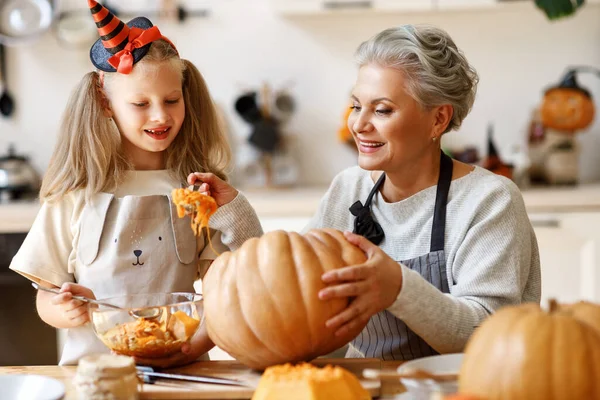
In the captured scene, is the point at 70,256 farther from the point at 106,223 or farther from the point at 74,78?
the point at 74,78

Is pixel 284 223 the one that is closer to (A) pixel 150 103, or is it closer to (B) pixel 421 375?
(A) pixel 150 103

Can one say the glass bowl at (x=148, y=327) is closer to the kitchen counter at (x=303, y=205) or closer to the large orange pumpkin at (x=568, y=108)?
the kitchen counter at (x=303, y=205)

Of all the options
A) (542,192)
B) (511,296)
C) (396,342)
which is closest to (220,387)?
(396,342)

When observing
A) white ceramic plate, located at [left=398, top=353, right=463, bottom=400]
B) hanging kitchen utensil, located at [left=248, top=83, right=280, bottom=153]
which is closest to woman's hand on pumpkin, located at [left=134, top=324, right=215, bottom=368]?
white ceramic plate, located at [left=398, top=353, right=463, bottom=400]

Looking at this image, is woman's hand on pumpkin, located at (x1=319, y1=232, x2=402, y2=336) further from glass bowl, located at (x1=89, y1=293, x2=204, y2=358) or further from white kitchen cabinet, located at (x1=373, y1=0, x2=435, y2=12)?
white kitchen cabinet, located at (x1=373, y1=0, x2=435, y2=12)

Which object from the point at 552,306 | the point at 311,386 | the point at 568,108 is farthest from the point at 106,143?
the point at 568,108

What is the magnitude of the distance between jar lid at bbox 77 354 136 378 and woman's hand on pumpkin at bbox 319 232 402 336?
1.03ft

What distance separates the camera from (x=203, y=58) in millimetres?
3953

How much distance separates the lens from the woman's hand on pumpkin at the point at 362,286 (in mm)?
A: 1281

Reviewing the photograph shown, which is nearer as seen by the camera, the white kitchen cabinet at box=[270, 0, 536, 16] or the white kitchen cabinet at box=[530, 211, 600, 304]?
the white kitchen cabinet at box=[530, 211, 600, 304]

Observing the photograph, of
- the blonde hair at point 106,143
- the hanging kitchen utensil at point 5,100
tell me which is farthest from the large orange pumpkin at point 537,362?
the hanging kitchen utensil at point 5,100

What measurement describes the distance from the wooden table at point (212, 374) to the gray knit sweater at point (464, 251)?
0.39ft

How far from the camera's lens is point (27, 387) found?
1.26m

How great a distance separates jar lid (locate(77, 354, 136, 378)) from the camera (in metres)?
1.15
